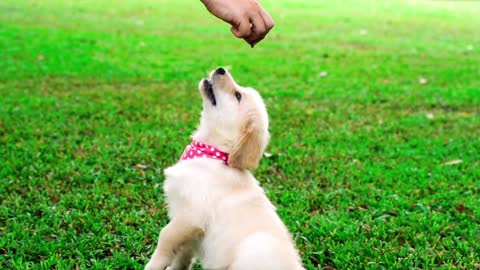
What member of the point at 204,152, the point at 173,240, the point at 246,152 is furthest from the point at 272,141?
the point at 173,240

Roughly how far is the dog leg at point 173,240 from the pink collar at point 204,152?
40cm

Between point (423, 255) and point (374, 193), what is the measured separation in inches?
43.5

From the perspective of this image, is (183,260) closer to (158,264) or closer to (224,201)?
(158,264)

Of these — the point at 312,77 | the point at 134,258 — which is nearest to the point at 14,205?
the point at 134,258

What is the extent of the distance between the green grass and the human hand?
1599 mm

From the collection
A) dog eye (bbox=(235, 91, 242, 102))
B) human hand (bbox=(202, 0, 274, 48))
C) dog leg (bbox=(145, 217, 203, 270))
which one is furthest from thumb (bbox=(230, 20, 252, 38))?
dog leg (bbox=(145, 217, 203, 270))

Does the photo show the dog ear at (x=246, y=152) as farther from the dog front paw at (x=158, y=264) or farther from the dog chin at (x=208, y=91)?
the dog front paw at (x=158, y=264)

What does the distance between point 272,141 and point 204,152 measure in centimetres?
286

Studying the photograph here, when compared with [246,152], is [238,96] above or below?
above

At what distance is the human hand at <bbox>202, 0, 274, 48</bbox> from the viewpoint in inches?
107

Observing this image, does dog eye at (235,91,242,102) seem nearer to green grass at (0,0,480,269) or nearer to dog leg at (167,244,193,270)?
dog leg at (167,244,193,270)

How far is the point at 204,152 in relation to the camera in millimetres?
3348

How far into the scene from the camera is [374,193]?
4867 mm

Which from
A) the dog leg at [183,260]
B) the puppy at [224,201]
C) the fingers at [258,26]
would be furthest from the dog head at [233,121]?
the fingers at [258,26]
